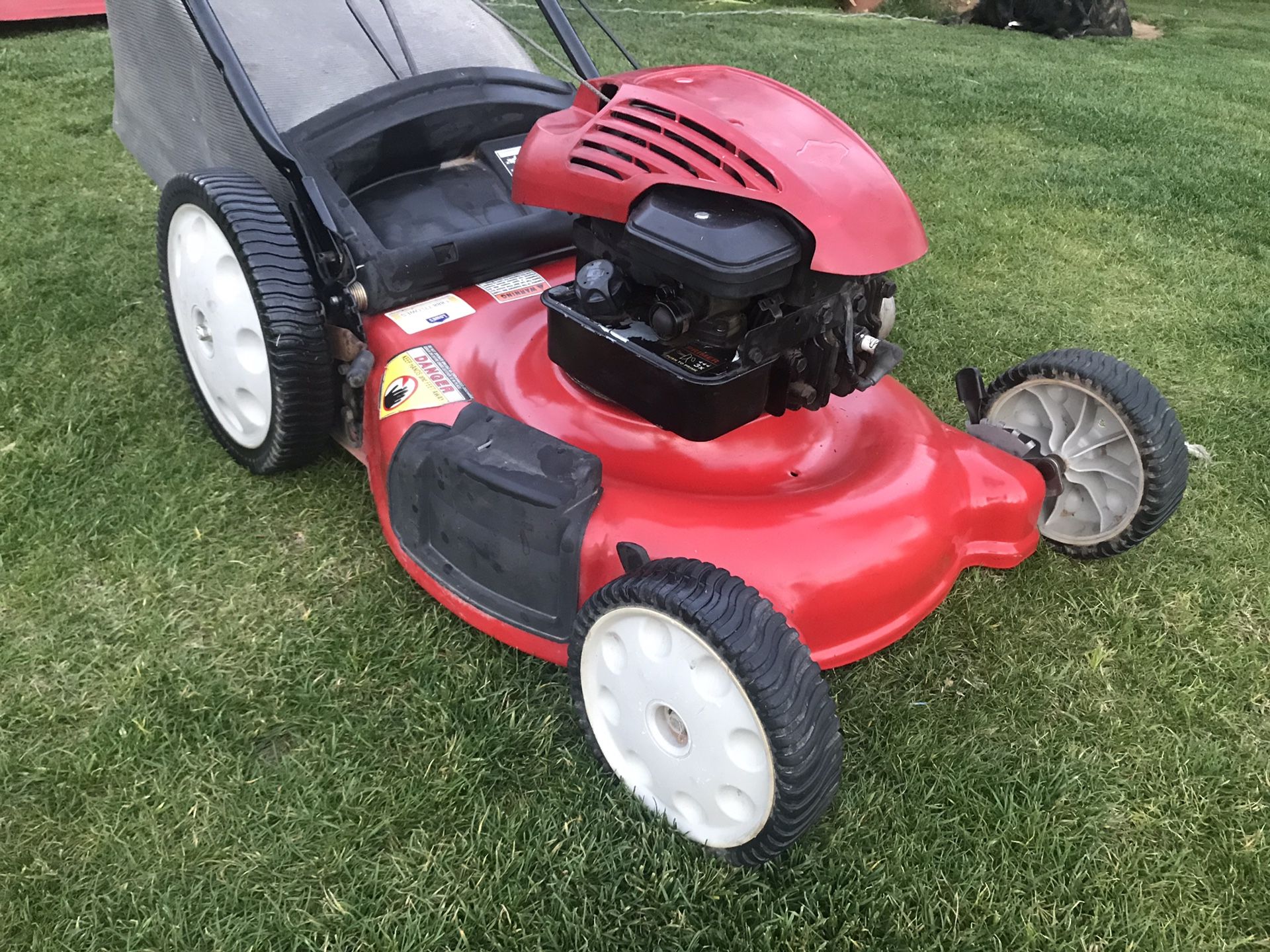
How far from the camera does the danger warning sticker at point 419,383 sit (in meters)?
1.75

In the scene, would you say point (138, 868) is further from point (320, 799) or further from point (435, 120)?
point (435, 120)

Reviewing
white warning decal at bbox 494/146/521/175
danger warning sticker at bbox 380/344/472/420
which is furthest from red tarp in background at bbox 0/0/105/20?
danger warning sticker at bbox 380/344/472/420

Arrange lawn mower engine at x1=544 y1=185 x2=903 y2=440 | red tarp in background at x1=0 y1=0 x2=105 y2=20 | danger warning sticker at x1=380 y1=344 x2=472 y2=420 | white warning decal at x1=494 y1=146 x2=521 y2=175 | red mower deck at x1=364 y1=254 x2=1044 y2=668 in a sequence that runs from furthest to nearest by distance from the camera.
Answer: red tarp in background at x1=0 y1=0 x2=105 y2=20
white warning decal at x1=494 y1=146 x2=521 y2=175
danger warning sticker at x1=380 y1=344 x2=472 y2=420
red mower deck at x1=364 y1=254 x2=1044 y2=668
lawn mower engine at x1=544 y1=185 x2=903 y2=440

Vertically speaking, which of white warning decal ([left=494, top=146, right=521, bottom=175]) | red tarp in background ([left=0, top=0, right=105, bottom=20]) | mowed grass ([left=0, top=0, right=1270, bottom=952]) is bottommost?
red tarp in background ([left=0, top=0, right=105, bottom=20])

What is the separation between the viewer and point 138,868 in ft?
4.50

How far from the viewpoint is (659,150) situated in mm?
1434

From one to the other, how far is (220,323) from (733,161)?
114cm

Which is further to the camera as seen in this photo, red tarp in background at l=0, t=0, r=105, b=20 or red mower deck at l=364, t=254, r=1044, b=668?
red tarp in background at l=0, t=0, r=105, b=20

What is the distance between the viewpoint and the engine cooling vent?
4.46 ft

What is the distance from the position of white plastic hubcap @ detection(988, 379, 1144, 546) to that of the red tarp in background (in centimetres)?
605

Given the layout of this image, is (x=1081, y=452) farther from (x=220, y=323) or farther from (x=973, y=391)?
(x=220, y=323)

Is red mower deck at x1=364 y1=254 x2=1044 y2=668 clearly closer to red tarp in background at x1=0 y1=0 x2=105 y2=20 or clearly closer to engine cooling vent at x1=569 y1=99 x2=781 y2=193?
engine cooling vent at x1=569 y1=99 x2=781 y2=193

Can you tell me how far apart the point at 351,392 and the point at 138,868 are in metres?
0.95

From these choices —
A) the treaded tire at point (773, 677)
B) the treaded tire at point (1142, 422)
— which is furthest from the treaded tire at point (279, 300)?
the treaded tire at point (1142, 422)
